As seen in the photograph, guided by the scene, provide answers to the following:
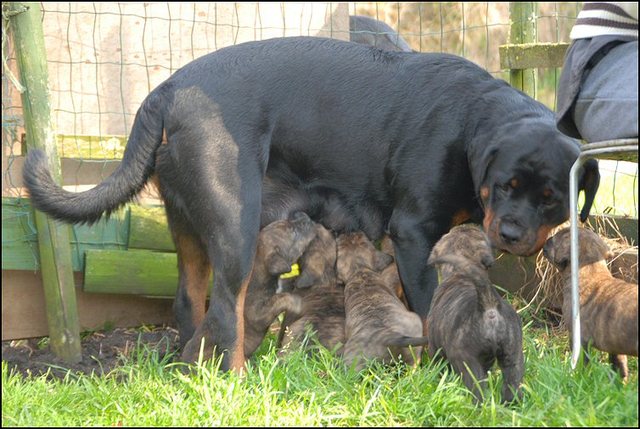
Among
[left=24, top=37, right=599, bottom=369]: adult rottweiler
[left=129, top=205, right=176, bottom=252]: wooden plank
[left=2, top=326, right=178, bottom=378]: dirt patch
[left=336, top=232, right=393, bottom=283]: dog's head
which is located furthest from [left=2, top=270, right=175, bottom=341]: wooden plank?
[left=336, top=232, right=393, bottom=283]: dog's head

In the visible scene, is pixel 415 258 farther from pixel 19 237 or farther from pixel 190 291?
pixel 19 237

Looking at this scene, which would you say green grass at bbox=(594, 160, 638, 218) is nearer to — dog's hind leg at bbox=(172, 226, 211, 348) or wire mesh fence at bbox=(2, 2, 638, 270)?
wire mesh fence at bbox=(2, 2, 638, 270)

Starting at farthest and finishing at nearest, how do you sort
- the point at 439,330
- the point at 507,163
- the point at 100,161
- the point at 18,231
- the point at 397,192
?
the point at 100,161, the point at 18,231, the point at 397,192, the point at 507,163, the point at 439,330

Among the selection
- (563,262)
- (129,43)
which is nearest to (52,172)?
(129,43)

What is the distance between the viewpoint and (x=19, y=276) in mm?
5930

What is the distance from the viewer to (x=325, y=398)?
414 centimetres

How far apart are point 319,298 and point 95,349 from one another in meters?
1.64

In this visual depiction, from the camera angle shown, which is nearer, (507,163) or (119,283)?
(507,163)

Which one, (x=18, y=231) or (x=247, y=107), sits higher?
(x=247, y=107)

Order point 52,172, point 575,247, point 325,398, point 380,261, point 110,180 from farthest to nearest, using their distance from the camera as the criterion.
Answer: point 52,172, point 380,261, point 110,180, point 575,247, point 325,398

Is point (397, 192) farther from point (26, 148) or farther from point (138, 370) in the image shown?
point (26, 148)

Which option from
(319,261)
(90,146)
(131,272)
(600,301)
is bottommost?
(131,272)

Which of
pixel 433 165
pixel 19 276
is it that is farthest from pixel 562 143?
pixel 19 276

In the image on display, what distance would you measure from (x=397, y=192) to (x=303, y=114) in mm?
677
